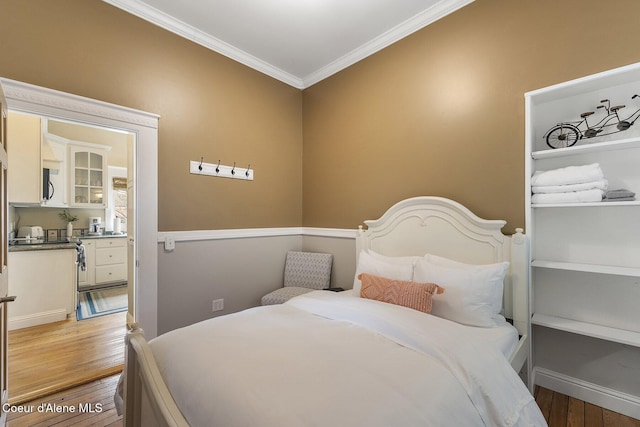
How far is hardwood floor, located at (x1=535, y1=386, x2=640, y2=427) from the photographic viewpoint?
1.71 meters

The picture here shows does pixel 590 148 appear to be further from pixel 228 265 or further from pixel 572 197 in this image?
pixel 228 265

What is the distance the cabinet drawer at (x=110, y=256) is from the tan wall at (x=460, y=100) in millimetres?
4353

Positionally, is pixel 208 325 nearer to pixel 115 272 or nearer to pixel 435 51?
pixel 435 51

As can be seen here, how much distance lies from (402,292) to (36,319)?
13.7 feet

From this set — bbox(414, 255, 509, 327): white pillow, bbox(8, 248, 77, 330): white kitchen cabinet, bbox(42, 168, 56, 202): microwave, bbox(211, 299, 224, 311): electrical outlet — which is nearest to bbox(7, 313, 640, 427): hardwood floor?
bbox(8, 248, 77, 330): white kitchen cabinet

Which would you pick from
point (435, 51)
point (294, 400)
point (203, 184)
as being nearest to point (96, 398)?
point (203, 184)

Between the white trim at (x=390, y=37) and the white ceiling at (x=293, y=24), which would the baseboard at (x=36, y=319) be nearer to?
the white ceiling at (x=293, y=24)

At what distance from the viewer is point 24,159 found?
354 cm

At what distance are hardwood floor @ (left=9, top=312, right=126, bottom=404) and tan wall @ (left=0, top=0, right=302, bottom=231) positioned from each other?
1.32 meters

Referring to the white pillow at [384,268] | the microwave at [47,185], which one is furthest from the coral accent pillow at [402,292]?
the microwave at [47,185]

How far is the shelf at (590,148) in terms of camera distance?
1.60 meters

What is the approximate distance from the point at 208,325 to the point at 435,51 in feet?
8.94

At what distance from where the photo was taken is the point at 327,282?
314 centimetres

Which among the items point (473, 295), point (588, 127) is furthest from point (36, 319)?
point (588, 127)
